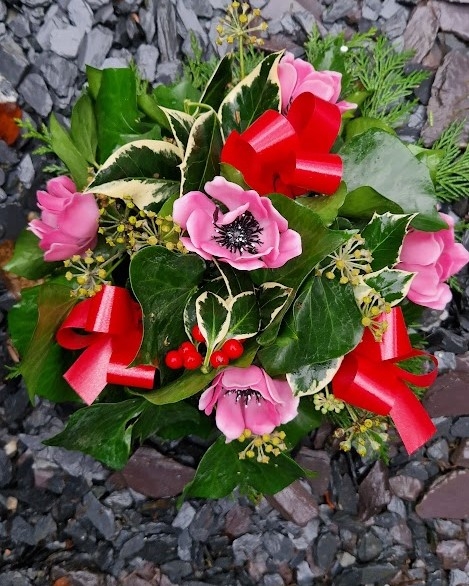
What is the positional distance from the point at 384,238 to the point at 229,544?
596mm

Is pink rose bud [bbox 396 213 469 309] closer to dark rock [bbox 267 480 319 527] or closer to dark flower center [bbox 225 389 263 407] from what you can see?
dark flower center [bbox 225 389 263 407]

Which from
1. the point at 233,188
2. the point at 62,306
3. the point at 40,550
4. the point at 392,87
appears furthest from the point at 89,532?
the point at 392,87

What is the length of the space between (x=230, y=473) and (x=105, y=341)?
10.6 inches

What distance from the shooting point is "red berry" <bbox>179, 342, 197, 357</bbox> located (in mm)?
675

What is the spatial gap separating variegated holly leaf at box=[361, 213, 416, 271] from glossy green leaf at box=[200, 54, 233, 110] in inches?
9.0

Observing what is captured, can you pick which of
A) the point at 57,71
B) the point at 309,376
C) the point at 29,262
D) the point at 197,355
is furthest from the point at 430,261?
the point at 57,71

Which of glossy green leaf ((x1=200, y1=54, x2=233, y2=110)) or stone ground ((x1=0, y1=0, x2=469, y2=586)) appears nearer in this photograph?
glossy green leaf ((x1=200, y1=54, x2=233, y2=110))

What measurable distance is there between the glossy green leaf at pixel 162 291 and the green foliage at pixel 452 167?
1.48 feet

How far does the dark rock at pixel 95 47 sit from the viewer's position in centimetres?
99

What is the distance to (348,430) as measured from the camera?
79 centimetres

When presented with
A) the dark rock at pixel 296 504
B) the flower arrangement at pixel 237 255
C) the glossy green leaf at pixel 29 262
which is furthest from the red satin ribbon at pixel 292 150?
the dark rock at pixel 296 504

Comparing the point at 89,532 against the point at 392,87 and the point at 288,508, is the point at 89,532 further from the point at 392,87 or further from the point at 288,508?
the point at 392,87

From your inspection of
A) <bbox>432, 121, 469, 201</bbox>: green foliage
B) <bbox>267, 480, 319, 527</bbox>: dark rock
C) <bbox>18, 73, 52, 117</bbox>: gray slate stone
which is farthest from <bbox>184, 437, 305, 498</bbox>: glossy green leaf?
Result: <bbox>18, 73, 52, 117</bbox>: gray slate stone

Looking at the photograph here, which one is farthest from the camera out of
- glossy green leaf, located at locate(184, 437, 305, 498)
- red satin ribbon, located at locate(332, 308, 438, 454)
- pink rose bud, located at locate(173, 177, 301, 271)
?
glossy green leaf, located at locate(184, 437, 305, 498)
